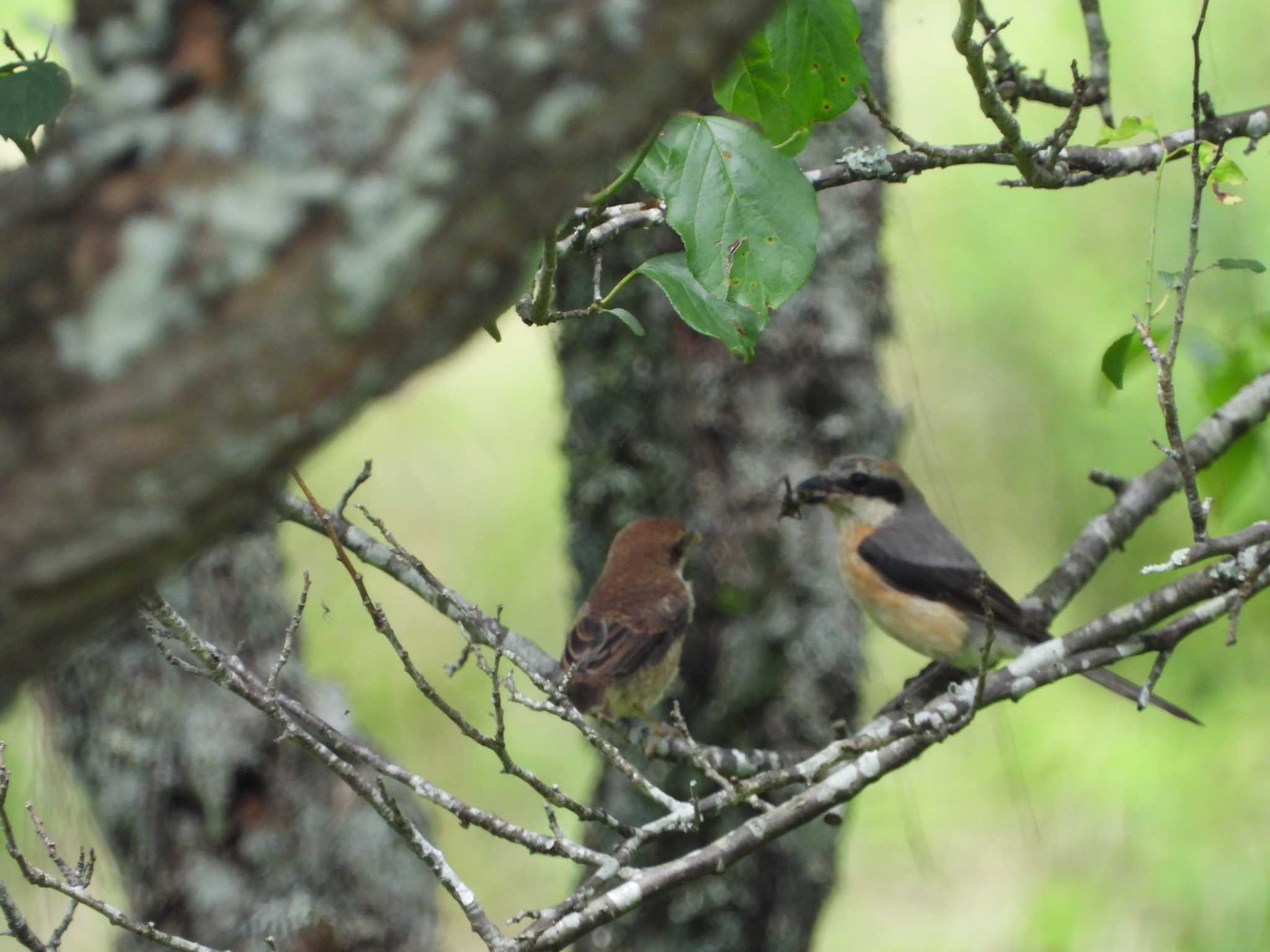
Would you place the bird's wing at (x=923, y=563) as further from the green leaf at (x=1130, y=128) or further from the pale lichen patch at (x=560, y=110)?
the pale lichen patch at (x=560, y=110)

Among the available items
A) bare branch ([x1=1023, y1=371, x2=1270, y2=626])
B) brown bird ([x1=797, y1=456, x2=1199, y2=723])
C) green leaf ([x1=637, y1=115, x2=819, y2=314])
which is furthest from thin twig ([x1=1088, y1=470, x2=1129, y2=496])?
green leaf ([x1=637, y1=115, x2=819, y2=314])

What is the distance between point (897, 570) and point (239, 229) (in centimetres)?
499

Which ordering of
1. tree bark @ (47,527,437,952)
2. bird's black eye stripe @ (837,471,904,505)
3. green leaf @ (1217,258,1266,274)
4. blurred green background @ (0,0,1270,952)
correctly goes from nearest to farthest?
green leaf @ (1217,258,1266,274)
tree bark @ (47,527,437,952)
bird's black eye stripe @ (837,471,904,505)
blurred green background @ (0,0,1270,952)

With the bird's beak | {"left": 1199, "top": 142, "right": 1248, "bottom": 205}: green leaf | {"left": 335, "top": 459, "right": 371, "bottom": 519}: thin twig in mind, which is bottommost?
{"left": 335, "top": 459, "right": 371, "bottom": 519}: thin twig

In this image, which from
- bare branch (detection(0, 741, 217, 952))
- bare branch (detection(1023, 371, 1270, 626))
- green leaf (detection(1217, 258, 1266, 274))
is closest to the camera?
bare branch (detection(0, 741, 217, 952))

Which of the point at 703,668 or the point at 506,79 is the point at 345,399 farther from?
the point at 703,668

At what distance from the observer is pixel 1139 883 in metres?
6.32

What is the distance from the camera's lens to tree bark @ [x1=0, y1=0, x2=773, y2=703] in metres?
1.17

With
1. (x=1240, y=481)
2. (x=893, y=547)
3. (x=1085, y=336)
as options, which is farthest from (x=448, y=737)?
(x=1240, y=481)

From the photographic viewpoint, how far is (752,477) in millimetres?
5781

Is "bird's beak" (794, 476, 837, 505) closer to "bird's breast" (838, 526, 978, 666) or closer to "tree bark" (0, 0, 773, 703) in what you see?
"bird's breast" (838, 526, 978, 666)

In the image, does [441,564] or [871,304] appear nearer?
[871,304]

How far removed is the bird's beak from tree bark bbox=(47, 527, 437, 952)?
2.14 m

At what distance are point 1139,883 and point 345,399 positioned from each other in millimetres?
6128
